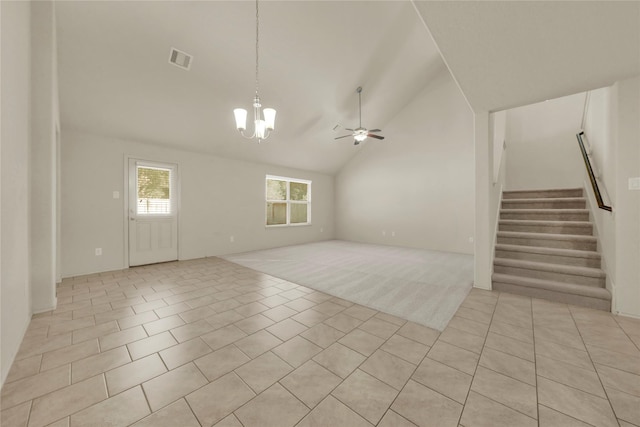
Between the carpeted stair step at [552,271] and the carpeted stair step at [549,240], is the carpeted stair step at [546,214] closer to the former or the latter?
the carpeted stair step at [549,240]

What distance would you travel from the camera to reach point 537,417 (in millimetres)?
1208

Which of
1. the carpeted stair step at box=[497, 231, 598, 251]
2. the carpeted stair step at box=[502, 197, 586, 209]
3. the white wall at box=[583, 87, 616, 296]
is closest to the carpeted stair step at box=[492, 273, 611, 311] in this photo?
the white wall at box=[583, 87, 616, 296]

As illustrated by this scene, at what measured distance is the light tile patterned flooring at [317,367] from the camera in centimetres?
123

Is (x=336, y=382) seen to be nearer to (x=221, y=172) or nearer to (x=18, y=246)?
(x=18, y=246)

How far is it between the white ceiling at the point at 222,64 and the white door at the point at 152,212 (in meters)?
0.61

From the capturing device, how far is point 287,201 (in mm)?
7105

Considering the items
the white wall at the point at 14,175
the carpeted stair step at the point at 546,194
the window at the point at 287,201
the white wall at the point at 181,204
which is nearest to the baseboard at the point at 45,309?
the white wall at the point at 14,175

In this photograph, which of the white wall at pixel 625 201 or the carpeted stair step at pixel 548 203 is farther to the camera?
the carpeted stair step at pixel 548 203

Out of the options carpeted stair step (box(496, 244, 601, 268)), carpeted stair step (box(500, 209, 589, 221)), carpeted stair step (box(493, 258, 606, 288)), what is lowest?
carpeted stair step (box(493, 258, 606, 288))

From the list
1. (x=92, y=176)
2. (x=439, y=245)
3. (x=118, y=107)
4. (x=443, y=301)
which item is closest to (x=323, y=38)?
(x=118, y=107)

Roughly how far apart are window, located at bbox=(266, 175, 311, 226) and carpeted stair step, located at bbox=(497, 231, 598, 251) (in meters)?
5.13

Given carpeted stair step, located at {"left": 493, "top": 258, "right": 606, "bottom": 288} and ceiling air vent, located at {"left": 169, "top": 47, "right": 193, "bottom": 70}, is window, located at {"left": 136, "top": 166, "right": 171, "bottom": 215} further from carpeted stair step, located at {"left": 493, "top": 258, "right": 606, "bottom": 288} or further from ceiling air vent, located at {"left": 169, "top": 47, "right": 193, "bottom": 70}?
carpeted stair step, located at {"left": 493, "top": 258, "right": 606, "bottom": 288}

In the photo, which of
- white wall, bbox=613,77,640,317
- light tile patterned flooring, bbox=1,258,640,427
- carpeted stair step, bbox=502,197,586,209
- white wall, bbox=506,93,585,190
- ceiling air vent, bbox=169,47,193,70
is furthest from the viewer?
white wall, bbox=506,93,585,190

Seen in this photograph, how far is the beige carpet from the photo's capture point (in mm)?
2629
